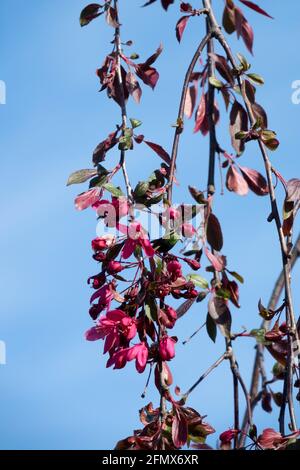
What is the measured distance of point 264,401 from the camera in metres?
2.25

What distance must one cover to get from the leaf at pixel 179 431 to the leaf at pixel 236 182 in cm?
45

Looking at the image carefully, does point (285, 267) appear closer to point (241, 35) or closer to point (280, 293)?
point (280, 293)

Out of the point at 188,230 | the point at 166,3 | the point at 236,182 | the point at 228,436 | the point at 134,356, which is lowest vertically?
the point at 228,436

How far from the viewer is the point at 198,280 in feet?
6.03

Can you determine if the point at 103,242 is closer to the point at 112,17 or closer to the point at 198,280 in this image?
the point at 198,280

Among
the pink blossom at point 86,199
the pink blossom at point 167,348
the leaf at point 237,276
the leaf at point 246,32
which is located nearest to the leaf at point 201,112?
the leaf at point 246,32

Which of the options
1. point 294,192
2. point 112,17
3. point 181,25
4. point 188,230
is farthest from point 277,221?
point 112,17

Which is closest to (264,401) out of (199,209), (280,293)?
(280,293)

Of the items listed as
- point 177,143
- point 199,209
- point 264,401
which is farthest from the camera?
point 264,401

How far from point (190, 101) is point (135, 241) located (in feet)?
1.43

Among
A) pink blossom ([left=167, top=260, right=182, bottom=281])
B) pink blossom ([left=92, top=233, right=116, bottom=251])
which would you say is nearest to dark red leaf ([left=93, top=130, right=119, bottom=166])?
pink blossom ([left=92, top=233, right=116, bottom=251])

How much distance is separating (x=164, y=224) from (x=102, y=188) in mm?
221

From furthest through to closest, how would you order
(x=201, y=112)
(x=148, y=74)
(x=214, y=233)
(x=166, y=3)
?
(x=148, y=74) → (x=166, y=3) → (x=201, y=112) → (x=214, y=233)

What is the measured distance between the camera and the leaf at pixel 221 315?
1.79 metres
